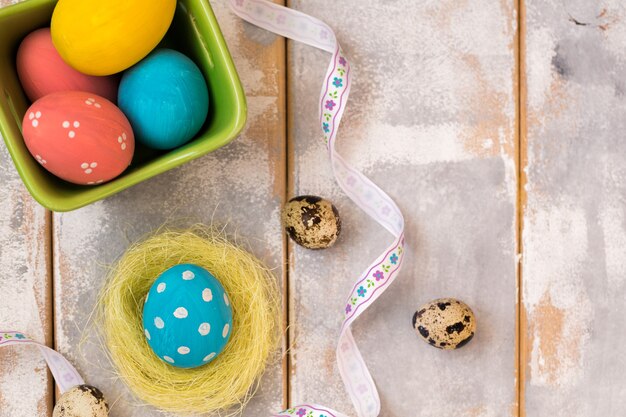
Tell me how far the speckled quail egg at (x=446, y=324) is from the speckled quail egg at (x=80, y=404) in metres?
0.36

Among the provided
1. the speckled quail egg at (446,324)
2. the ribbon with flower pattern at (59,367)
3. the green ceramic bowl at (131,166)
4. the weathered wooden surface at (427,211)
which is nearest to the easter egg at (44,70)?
the green ceramic bowl at (131,166)

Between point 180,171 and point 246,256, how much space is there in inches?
4.8

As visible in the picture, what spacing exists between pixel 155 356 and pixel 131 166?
0.70 feet

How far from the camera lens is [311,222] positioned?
0.82 metres

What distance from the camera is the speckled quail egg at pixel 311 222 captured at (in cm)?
82

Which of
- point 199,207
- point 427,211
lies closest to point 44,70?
point 199,207

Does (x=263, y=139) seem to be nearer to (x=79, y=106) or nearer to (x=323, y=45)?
(x=323, y=45)

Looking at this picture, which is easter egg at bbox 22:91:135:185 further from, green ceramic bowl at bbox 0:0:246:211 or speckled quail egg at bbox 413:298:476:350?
speckled quail egg at bbox 413:298:476:350

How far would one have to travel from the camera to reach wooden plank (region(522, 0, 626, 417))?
885 millimetres

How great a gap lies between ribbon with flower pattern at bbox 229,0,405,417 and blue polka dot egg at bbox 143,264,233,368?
15cm

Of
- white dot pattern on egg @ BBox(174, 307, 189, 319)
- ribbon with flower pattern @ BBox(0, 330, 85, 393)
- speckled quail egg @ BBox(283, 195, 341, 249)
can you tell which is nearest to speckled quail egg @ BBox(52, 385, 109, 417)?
ribbon with flower pattern @ BBox(0, 330, 85, 393)

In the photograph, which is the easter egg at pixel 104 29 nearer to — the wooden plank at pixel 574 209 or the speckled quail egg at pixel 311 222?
the speckled quail egg at pixel 311 222

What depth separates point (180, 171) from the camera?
860 millimetres

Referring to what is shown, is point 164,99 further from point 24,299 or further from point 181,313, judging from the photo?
point 24,299
